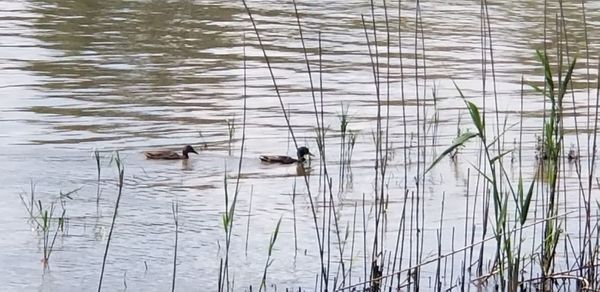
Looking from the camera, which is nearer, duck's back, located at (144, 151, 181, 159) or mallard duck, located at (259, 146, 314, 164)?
mallard duck, located at (259, 146, 314, 164)

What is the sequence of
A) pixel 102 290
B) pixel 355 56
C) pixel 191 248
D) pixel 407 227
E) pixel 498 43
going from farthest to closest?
pixel 498 43, pixel 355 56, pixel 407 227, pixel 191 248, pixel 102 290

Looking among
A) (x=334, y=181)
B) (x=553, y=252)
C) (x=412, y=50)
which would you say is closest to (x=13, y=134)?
(x=334, y=181)

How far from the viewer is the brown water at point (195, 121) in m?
6.48

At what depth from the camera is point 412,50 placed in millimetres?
16219

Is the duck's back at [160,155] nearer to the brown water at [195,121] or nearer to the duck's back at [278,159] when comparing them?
the brown water at [195,121]

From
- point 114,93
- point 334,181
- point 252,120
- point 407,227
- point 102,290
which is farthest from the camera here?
point 114,93

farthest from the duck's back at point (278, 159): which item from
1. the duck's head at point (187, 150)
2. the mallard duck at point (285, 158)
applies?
the duck's head at point (187, 150)

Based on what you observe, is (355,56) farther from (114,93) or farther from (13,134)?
(13,134)

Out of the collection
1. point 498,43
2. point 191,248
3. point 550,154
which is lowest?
point 498,43

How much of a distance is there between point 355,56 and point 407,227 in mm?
8446

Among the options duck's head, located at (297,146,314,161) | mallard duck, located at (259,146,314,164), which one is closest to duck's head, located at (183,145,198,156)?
mallard duck, located at (259,146,314,164)

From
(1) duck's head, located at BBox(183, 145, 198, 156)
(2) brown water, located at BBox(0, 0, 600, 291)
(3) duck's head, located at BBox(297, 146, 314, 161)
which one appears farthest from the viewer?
(1) duck's head, located at BBox(183, 145, 198, 156)

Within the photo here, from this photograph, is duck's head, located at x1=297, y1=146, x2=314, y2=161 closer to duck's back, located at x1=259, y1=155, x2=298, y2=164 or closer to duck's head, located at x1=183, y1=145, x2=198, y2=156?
duck's back, located at x1=259, y1=155, x2=298, y2=164

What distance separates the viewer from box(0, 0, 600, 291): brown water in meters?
6.48
